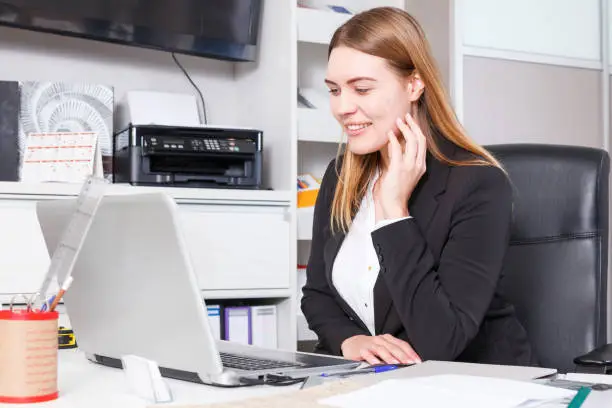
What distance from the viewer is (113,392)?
945 mm

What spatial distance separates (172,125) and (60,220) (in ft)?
4.82

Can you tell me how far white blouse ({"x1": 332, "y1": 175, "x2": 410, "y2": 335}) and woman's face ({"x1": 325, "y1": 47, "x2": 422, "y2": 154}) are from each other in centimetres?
15

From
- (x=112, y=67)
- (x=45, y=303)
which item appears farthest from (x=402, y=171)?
(x=112, y=67)

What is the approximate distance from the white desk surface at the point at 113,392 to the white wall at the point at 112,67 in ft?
6.01

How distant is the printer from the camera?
247 centimetres

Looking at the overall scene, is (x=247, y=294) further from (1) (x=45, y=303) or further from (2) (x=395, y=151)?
Result: (1) (x=45, y=303)

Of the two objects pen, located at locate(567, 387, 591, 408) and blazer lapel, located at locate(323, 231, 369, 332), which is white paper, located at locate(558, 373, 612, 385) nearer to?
pen, located at locate(567, 387, 591, 408)

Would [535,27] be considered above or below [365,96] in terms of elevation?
above

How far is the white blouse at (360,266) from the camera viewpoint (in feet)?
5.05

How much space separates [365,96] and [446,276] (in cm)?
36

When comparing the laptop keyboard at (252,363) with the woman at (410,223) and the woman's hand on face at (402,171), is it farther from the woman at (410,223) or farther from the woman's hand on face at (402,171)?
the woman's hand on face at (402,171)

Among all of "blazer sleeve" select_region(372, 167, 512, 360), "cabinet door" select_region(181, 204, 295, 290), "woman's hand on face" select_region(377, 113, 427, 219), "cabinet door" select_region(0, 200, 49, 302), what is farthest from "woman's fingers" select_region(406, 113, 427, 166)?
"cabinet door" select_region(0, 200, 49, 302)

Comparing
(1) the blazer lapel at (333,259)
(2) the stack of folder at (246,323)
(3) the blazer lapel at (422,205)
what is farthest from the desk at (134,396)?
(2) the stack of folder at (246,323)

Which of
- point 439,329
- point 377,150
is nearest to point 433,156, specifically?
point 377,150
